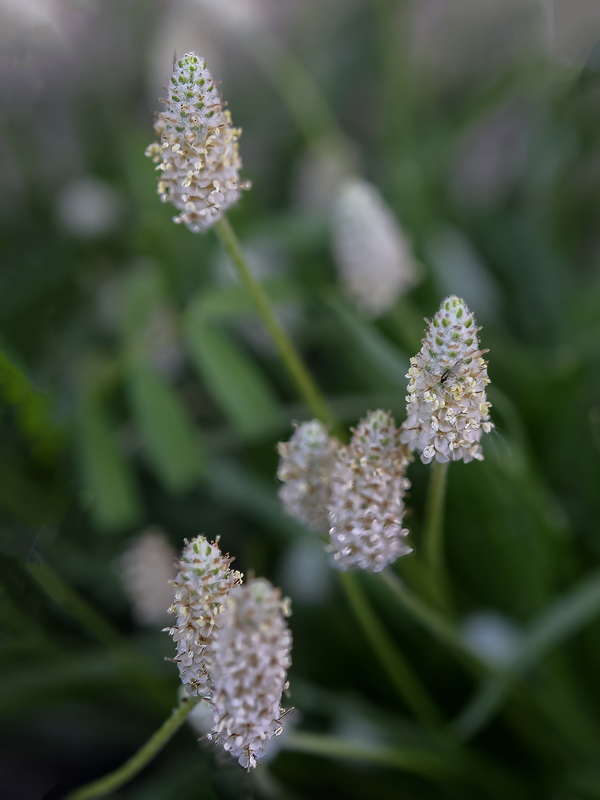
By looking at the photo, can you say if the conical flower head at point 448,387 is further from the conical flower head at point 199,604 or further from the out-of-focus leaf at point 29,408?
the out-of-focus leaf at point 29,408

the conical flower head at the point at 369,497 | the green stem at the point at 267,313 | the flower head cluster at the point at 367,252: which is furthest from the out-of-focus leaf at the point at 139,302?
the conical flower head at the point at 369,497

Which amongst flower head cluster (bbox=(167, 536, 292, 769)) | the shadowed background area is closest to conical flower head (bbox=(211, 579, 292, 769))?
flower head cluster (bbox=(167, 536, 292, 769))

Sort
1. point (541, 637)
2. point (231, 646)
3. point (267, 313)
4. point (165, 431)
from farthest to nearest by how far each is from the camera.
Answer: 1. point (165, 431)
2. point (541, 637)
3. point (267, 313)
4. point (231, 646)

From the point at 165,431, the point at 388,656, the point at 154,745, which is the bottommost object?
the point at 154,745

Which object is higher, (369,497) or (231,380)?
(231,380)

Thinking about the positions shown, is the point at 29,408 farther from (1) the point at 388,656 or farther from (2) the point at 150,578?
(1) the point at 388,656

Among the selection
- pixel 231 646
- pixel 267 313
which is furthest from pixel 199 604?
pixel 267 313

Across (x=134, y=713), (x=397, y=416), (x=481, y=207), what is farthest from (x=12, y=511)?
(x=481, y=207)
